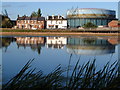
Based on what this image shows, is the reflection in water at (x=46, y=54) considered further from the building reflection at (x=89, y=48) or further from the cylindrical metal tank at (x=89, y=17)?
the cylindrical metal tank at (x=89, y=17)

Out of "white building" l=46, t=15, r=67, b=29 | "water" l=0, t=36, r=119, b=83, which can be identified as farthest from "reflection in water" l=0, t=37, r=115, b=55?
"white building" l=46, t=15, r=67, b=29

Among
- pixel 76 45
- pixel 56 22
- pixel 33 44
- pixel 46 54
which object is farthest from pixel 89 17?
pixel 46 54

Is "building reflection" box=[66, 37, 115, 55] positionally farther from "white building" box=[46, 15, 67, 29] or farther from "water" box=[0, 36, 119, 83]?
"white building" box=[46, 15, 67, 29]

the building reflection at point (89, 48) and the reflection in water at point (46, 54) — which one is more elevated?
the reflection in water at point (46, 54)

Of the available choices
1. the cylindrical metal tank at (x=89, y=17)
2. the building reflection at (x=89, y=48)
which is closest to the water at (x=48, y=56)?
the building reflection at (x=89, y=48)

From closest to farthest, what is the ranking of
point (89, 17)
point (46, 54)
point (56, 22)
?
point (46, 54) < point (56, 22) < point (89, 17)

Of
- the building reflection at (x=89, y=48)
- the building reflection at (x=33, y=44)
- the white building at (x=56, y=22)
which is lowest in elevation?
the building reflection at (x=89, y=48)

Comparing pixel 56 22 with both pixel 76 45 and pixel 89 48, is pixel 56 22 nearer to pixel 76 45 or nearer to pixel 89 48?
pixel 76 45

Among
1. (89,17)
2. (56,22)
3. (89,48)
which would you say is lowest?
(89,48)

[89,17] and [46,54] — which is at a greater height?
[89,17]

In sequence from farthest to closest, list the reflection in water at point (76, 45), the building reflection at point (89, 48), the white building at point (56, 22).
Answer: the white building at point (56, 22) < the reflection in water at point (76, 45) < the building reflection at point (89, 48)

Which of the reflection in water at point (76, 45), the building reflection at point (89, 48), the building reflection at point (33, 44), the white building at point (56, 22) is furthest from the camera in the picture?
the white building at point (56, 22)

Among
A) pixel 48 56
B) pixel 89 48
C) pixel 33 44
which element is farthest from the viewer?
pixel 33 44

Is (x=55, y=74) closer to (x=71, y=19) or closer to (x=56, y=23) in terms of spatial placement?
(x=56, y=23)
